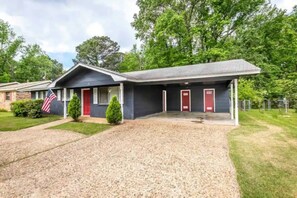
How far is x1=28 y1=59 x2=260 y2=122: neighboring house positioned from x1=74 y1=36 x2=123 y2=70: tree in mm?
21368

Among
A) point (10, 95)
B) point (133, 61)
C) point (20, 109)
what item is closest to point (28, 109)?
point (20, 109)

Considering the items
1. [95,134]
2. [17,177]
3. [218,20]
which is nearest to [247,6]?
[218,20]

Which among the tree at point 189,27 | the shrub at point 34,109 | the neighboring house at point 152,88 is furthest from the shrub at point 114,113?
the tree at point 189,27

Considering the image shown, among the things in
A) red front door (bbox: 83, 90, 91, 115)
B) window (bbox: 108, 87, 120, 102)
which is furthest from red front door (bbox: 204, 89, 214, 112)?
red front door (bbox: 83, 90, 91, 115)

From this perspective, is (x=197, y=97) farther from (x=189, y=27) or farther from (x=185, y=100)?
(x=189, y=27)

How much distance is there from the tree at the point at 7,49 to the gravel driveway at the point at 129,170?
33710 mm

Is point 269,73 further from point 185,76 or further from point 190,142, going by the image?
point 190,142

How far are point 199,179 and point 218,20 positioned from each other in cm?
2008

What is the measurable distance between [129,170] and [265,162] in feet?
10.9

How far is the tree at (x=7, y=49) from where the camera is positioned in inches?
1174

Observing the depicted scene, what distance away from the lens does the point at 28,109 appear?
13086mm

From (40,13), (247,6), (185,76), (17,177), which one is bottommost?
(17,177)

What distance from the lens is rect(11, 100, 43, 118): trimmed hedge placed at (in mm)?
12774

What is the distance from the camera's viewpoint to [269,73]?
19000 mm
